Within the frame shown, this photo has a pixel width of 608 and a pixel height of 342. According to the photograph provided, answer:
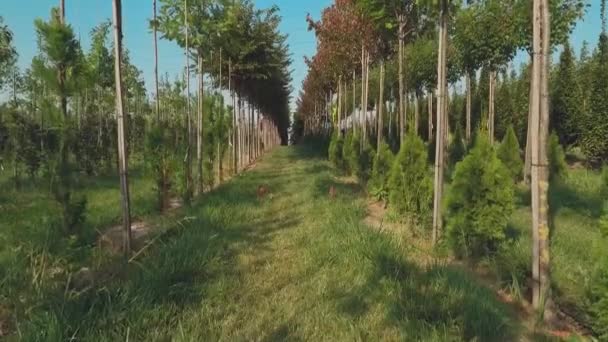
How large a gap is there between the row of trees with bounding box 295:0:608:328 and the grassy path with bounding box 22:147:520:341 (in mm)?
745

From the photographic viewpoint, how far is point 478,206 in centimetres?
524

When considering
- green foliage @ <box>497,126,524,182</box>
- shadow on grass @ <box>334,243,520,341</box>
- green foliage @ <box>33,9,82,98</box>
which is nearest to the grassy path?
shadow on grass @ <box>334,243,520,341</box>

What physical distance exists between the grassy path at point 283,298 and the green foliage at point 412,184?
49.4 inches

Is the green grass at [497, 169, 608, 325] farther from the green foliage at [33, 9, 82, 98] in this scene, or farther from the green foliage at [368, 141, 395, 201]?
the green foliage at [33, 9, 82, 98]

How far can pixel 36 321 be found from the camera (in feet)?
10.2

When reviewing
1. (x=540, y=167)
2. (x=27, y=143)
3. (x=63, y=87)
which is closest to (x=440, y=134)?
(x=540, y=167)

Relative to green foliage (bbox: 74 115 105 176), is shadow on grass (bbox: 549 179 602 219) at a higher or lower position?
lower

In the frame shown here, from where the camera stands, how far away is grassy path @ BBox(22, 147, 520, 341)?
3.33 metres

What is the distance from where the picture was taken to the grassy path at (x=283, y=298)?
3334 millimetres

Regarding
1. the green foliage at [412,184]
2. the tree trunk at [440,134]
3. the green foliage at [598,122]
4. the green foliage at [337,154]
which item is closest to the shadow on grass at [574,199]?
the green foliage at [412,184]

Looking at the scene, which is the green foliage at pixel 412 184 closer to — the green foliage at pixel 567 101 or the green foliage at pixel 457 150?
the green foliage at pixel 457 150

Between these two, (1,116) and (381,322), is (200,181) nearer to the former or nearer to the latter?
(381,322)

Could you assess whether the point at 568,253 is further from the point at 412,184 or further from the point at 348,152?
the point at 348,152

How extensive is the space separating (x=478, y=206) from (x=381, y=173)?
4.02 meters
